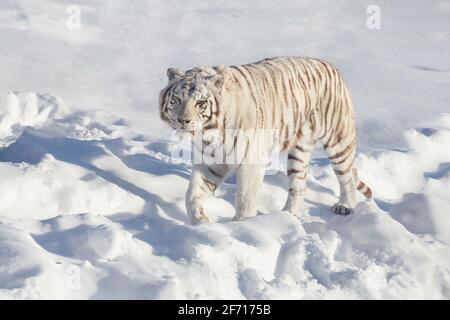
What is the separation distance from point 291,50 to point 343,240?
31.0ft

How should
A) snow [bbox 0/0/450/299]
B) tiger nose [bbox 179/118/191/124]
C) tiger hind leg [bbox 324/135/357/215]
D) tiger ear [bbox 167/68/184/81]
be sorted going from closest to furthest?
snow [bbox 0/0/450/299]
tiger nose [bbox 179/118/191/124]
tiger ear [bbox 167/68/184/81]
tiger hind leg [bbox 324/135/357/215]

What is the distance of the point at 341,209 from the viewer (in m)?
5.41

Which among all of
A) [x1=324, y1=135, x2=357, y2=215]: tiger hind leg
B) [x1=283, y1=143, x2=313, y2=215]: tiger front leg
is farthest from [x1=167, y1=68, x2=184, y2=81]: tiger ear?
[x1=324, y1=135, x2=357, y2=215]: tiger hind leg

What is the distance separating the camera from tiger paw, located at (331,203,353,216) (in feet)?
17.6

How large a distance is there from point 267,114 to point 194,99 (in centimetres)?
63

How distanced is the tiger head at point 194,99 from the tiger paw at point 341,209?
140 centimetres

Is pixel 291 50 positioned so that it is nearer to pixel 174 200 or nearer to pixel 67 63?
pixel 67 63

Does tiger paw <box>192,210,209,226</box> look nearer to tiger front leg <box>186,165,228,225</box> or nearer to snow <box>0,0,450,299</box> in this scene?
tiger front leg <box>186,165,228,225</box>

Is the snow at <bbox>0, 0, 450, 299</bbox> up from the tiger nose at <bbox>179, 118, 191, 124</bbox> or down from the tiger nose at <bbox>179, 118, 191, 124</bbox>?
down

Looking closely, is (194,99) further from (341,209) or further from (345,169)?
(341,209)

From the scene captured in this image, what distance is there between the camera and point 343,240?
438 centimetres

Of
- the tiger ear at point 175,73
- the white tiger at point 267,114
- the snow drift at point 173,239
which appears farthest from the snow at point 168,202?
the tiger ear at point 175,73

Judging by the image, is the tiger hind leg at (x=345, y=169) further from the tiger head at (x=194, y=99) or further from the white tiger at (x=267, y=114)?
the tiger head at (x=194, y=99)

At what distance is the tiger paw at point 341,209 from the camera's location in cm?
537
